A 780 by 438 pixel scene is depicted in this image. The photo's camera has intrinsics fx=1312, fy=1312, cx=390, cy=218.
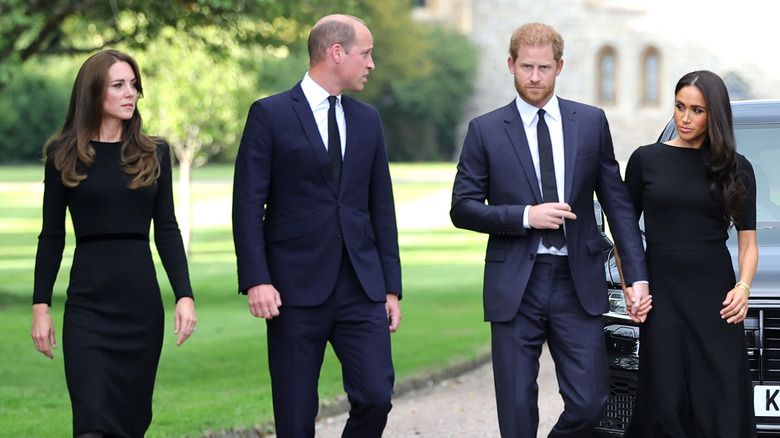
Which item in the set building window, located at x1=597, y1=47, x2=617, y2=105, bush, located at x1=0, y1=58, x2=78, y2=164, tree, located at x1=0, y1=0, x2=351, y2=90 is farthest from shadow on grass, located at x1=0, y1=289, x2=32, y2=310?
building window, located at x1=597, y1=47, x2=617, y2=105

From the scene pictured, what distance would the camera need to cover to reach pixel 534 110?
5652 millimetres

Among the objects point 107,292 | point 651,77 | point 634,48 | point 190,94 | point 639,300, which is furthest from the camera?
point 651,77

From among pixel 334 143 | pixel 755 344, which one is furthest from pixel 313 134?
pixel 755 344

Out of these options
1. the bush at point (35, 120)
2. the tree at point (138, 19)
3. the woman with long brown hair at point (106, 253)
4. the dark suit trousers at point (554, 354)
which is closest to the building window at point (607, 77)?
the bush at point (35, 120)

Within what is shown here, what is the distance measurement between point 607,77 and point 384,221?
6435 centimetres

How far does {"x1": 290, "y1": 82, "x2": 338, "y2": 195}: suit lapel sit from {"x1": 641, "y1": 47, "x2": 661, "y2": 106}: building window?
63.2 meters

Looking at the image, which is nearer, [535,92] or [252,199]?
[252,199]

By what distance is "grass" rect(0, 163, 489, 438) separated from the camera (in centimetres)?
849

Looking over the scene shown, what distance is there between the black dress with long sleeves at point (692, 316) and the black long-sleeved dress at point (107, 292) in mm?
2082

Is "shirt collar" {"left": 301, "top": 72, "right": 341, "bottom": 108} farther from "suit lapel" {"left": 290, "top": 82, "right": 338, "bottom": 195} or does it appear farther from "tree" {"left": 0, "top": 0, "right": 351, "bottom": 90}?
"tree" {"left": 0, "top": 0, "right": 351, "bottom": 90}

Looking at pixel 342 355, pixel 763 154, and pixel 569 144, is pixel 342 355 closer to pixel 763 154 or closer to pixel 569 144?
pixel 569 144

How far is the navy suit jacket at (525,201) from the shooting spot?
5473 millimetres

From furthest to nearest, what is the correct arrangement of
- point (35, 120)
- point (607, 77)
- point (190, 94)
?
1. point (35, 120)
2. point (607, 77)
3. point (190, 94)

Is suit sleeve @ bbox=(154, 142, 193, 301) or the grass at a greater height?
suit sleeve @ bbox=(154, 142, 193, 301)
